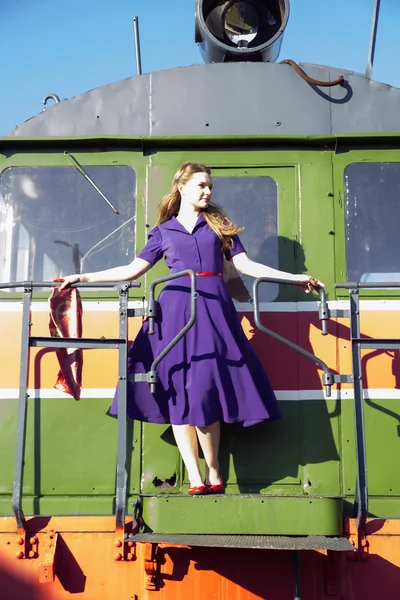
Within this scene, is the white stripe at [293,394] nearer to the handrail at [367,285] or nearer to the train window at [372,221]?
the train window at [372,221]

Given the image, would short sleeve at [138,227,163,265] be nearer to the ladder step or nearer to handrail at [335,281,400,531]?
the ladder step

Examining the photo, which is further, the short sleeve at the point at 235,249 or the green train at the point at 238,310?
the short sleeve at the point at 235,249

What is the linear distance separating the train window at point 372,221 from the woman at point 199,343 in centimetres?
68

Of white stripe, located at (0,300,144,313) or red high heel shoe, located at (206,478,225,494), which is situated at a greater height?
white stripe, located at (0,300,144,313)

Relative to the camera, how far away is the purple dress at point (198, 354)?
4.41 metres

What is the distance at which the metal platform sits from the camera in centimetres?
388

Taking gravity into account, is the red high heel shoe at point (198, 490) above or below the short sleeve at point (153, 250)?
below

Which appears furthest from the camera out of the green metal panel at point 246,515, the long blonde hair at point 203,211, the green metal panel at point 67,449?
the green metal panel at point 67,449

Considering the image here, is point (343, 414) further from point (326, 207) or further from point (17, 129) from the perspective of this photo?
point (17, 129)

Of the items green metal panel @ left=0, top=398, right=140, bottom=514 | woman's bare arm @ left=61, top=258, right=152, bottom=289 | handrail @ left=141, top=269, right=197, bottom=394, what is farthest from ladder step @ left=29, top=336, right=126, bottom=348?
green metal panel @ left=0, top=398, right=140, bottom=514

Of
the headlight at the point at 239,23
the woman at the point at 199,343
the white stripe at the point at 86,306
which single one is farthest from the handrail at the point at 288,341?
the headlight at the point at 239,23

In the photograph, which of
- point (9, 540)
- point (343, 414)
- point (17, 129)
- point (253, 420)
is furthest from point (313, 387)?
point (17, 129)

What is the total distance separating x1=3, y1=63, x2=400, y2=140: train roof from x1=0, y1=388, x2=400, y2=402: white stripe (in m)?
1.59

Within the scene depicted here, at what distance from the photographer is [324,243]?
16.6ft
